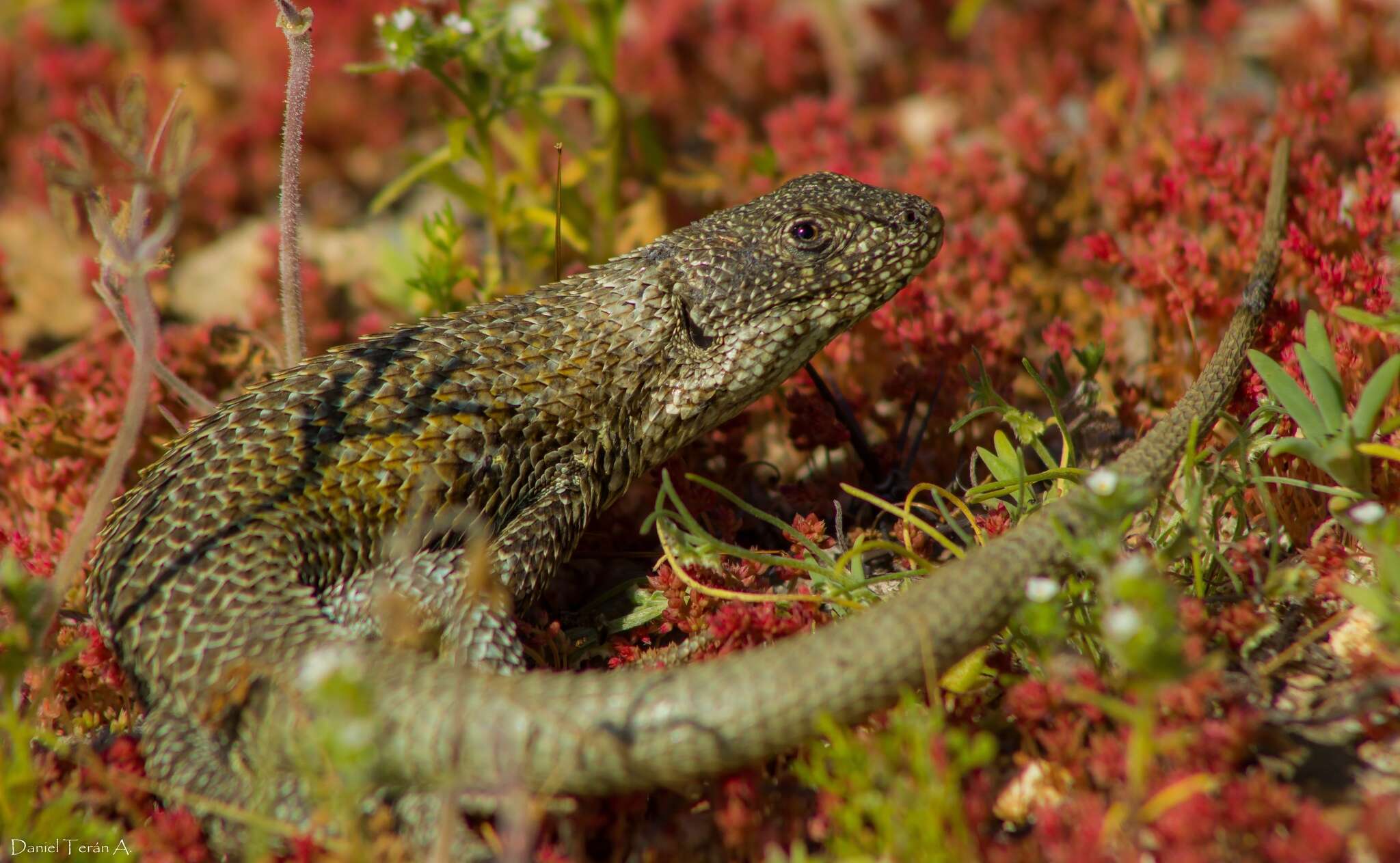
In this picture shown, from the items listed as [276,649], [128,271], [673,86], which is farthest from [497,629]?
[673,86]

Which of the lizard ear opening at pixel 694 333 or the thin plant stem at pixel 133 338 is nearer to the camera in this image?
the thin plant stem at pixel 133 338

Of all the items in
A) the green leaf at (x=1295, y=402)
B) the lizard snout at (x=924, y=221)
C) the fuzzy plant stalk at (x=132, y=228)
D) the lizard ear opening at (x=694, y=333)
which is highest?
the fuzzy plant stalk at (x=132, y=228)

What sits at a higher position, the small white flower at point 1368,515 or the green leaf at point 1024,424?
the small white flower at point 1368,515

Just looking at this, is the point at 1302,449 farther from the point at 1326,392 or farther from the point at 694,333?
the point at 694,333

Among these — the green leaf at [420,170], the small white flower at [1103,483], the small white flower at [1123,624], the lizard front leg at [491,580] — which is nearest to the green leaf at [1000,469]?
the small white flower at [1103,483]

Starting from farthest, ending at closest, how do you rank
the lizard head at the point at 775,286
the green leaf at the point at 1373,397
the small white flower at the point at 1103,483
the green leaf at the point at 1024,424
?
the lizard head at the point at 775,286 → the green leaf at the point at 1024,424 → the green leaf at the point at 1373,397 → the small white flower at the point at 1103,483

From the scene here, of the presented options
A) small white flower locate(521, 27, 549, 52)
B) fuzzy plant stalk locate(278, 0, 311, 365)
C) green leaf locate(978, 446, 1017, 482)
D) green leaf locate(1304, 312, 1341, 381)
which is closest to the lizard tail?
green leaf locate(978, 446, 1017, 482)

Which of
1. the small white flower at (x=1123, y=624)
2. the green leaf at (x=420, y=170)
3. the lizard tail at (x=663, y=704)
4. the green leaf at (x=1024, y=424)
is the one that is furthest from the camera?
Result: the green leaf at (x=420, y=170)

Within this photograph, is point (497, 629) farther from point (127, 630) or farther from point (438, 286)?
point (438, 286)

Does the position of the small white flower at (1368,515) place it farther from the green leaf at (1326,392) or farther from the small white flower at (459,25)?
the small white flower at (459,25)
